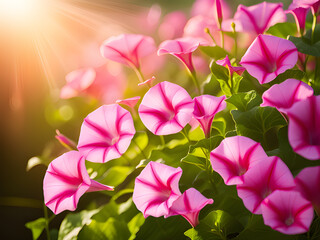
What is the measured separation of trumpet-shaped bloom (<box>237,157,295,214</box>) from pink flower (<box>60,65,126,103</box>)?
0.54 meters

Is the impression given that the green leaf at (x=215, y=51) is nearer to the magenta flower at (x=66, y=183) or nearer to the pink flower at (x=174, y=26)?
the magenta flower at (x=66, y=183)

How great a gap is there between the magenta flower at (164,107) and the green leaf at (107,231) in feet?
Result: 0.69

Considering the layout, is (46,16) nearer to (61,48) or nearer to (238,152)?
(61,48)

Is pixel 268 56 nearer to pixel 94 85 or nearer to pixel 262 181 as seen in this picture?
Result: pixel 262 181

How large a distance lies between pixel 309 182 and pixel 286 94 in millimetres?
112

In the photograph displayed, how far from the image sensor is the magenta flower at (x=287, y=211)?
1.39 feet

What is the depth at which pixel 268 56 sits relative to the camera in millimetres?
553

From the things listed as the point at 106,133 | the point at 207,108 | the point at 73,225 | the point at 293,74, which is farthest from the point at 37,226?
the point at 293,74

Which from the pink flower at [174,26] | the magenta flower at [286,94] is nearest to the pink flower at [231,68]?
the magenta flower at [286,94]

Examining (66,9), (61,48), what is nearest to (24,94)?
(61,48)

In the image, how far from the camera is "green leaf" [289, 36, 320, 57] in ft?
1.95

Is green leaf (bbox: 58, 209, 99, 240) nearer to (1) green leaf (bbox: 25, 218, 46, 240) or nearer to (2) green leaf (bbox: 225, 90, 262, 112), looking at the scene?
(1) green leaf (bbox: 25, 218, 46, 240)

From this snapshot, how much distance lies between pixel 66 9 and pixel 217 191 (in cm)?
129

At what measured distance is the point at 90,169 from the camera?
764 mm
